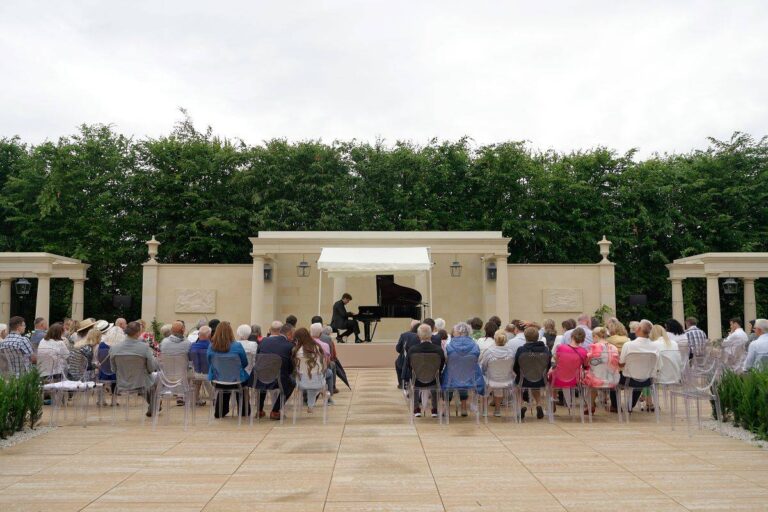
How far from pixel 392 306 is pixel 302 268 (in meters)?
4.85

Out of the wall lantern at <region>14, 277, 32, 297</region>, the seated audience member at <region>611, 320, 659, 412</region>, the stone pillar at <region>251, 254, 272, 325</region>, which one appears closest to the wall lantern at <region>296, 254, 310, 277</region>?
the stone pillar at <region>251, 254, 272, 325</region>

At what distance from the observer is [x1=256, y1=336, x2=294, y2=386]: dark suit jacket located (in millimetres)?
9680

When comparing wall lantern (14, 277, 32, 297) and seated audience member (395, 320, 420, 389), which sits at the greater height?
wall lantern (14, 277, 32, 297)

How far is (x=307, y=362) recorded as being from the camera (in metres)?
9.59

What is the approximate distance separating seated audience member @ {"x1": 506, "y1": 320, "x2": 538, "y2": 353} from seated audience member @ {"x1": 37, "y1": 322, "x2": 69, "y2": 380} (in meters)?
6.53

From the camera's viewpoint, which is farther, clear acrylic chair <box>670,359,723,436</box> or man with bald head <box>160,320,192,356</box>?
man with bald head <box>160,320,192,356</box>

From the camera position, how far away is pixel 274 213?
93.5 feet

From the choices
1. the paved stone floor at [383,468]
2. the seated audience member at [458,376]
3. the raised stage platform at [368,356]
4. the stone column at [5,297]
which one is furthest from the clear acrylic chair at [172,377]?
the stone column at [5,297]

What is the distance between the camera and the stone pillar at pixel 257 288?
A: 67.3 ft

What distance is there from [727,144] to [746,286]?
1078 centimetres

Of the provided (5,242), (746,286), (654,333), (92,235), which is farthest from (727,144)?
(5,242)

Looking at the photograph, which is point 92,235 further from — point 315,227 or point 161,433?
point 161,433

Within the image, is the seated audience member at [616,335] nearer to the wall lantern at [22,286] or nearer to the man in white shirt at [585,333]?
the man in white shirt at [585,333]

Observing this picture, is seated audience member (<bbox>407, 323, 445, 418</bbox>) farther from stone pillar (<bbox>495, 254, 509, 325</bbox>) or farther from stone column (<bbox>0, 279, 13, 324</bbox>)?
stone column (<bbox>0, 279, 13, 324</bbox>)
